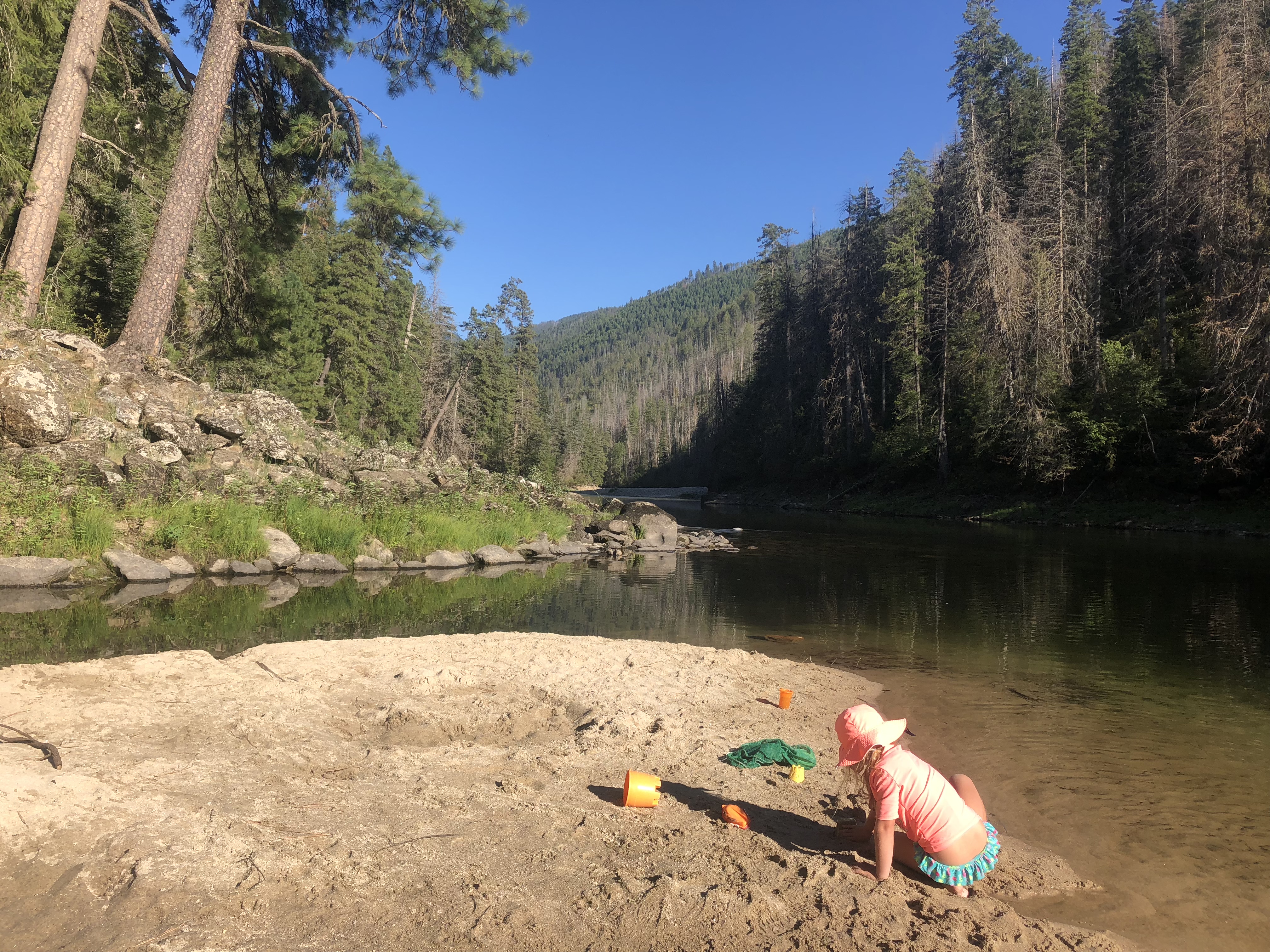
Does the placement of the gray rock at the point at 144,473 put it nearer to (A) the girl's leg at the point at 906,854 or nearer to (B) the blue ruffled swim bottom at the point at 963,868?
(A) the girl's leg at the point at 906,854

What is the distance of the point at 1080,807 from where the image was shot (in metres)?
4.68

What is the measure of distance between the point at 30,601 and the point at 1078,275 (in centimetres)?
3986

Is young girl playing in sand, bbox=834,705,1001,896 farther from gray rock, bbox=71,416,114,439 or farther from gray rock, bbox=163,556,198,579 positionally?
gray rock, bbox=71,416,114,439

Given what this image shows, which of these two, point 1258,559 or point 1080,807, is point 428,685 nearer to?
point 1080,807

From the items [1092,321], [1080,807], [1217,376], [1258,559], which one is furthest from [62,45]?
[1092,321]

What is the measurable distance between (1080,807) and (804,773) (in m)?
1.80

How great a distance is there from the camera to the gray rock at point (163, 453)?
1282 centimetres

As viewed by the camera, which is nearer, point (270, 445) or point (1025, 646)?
point (1025, 646)

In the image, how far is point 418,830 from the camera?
367 centimetres

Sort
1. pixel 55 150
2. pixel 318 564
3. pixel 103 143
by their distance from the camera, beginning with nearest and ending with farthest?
pixel 55 150
pixel 103 143
pixel 318 564

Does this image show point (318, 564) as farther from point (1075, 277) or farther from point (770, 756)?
point (1075, 277)

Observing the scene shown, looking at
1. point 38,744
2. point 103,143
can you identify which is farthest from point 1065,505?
point 38,744

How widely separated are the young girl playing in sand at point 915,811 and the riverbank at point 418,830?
134 millimetres

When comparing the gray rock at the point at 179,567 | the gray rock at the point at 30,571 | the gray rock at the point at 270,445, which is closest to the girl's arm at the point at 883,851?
the gray rock at the point at 30,571
